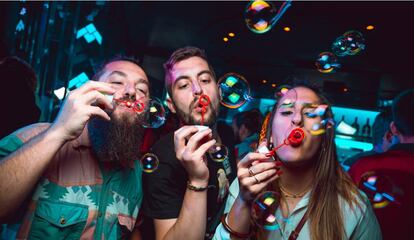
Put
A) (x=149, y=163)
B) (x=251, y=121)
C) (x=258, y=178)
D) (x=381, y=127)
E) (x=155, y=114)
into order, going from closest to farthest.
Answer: (x=258, y=178) → (x=149, y=163) → (x=155, y=114) → (x=381, y=127) → (x=251, y=121)

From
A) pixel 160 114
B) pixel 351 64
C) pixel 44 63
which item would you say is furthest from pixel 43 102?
pixel 351 64

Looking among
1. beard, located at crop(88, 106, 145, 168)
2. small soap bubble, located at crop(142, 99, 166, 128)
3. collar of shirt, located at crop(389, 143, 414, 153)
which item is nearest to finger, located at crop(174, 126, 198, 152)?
beard, located at crop(88, 106, 145, 168)

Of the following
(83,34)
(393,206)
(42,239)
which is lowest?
(42,239)

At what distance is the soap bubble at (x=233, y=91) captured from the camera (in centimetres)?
207

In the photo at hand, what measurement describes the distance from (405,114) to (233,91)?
1.10 m

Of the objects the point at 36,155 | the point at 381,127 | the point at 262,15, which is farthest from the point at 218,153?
the point at 381,127

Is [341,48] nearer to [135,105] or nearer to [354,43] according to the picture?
[354,43]

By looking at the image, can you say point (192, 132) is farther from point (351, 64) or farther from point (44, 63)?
point (351, 64)

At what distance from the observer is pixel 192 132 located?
140 cm

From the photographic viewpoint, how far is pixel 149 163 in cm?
165

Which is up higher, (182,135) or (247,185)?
(182,135)

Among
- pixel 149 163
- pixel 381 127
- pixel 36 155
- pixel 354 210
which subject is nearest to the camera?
pixel 36 155

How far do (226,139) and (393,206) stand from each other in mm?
1055

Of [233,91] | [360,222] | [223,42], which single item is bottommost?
[360,222]
